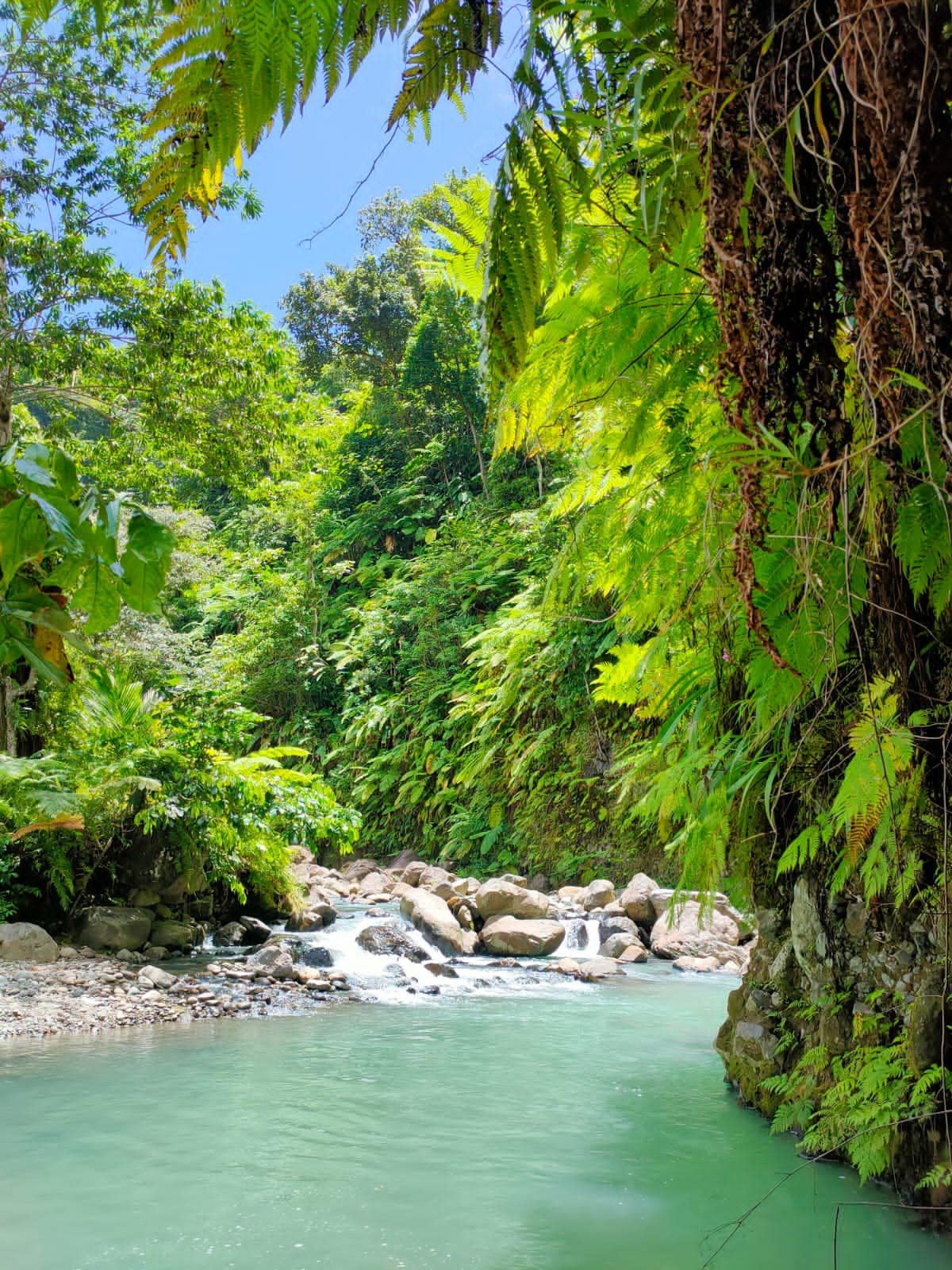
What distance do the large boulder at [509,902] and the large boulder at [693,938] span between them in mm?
1185

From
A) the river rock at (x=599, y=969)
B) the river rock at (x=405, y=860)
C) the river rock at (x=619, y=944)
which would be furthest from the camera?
the river rock at (x=405, y=860)

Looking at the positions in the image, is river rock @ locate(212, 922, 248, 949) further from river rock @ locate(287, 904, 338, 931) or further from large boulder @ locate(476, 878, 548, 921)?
large boulder @ locate(476, 878, 548, 921)

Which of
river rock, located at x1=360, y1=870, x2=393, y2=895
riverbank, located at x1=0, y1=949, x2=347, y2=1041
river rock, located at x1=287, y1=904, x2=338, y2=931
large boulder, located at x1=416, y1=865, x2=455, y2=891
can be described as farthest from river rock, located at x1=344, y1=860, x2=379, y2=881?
riverbank, located at x1=0, y1=949, x2=347, y2=1041

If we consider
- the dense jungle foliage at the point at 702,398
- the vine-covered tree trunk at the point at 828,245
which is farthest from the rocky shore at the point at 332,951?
the vine-covered tree trunk at the point at 828,245

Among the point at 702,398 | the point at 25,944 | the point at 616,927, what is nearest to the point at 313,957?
the point at 25,944

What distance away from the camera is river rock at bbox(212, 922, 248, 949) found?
887cm

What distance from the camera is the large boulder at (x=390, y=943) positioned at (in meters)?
8.58

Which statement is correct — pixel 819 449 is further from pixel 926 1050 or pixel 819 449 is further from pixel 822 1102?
pixel 822 1102

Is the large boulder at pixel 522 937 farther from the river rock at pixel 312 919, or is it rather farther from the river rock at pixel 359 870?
the river rock at pixel 359 870

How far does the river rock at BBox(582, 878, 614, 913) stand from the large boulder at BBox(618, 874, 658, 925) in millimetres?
383

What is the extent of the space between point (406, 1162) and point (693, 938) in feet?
18.9

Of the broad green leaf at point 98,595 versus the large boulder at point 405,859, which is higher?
the broad green leaf at point 98,595

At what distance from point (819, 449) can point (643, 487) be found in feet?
3.82

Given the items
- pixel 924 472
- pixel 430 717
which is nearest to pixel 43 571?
pixel 924 472
